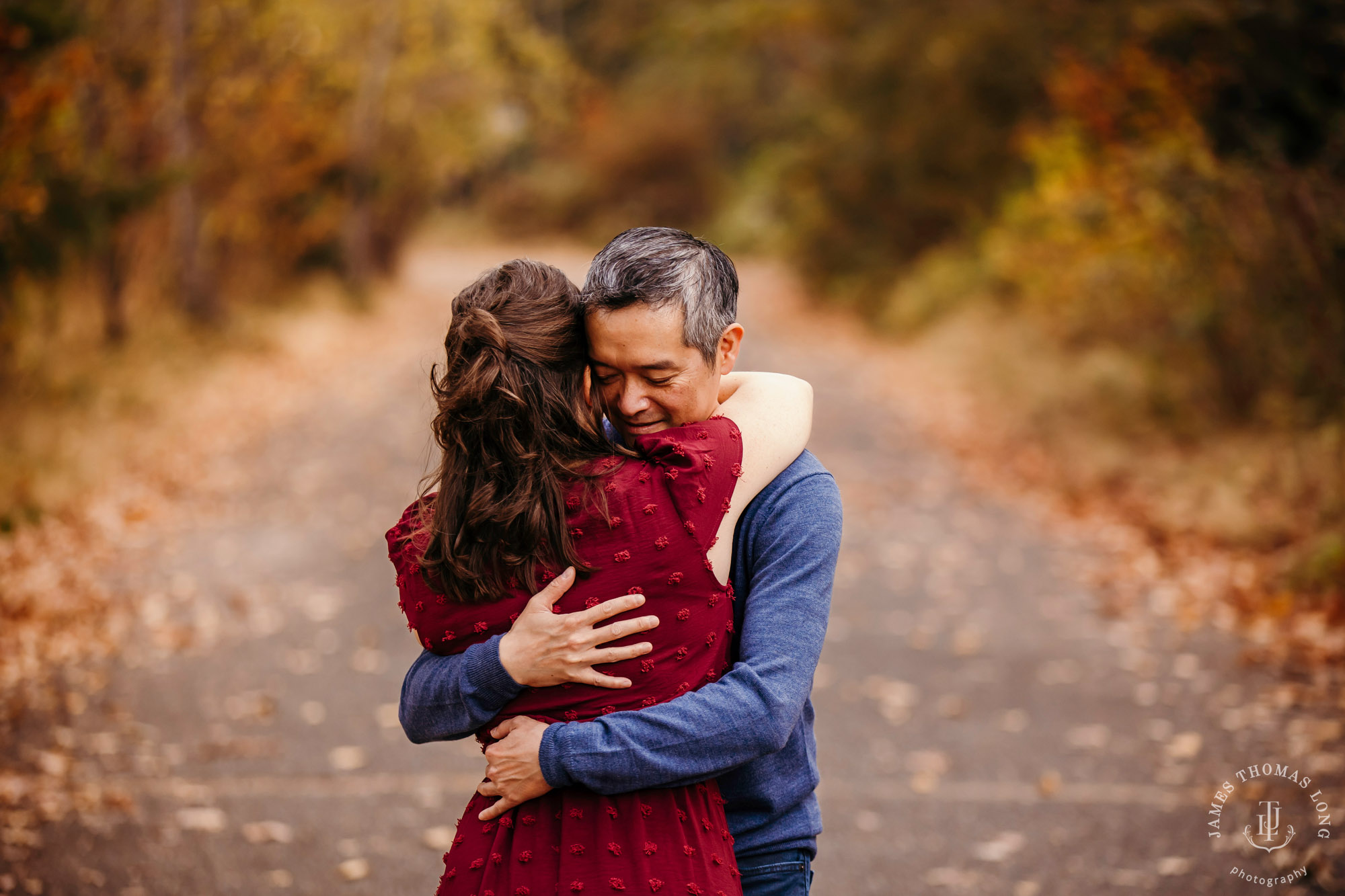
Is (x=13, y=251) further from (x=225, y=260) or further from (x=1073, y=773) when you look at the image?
(x=225, y=260)

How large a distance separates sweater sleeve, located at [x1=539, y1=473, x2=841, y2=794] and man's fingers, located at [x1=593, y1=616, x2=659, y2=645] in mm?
124

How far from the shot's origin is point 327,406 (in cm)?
1294

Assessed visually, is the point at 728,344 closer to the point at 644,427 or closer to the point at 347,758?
the point at 644,427

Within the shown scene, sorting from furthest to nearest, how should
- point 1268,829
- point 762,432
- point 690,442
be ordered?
1. point 1268,829
2. point 762,432
3. point 690,442

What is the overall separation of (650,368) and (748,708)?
593 mm

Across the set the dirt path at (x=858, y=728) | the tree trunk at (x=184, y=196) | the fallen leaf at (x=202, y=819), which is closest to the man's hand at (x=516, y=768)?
the dirt path at (x=858, y=728)

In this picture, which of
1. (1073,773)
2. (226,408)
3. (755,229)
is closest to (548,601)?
(1073,773)

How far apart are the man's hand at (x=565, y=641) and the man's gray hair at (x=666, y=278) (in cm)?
46

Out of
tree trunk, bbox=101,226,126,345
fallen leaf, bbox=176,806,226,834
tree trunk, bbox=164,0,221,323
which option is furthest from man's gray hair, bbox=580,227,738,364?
tree trunk, bbox=101,226,126,345

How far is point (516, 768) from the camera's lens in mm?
1778

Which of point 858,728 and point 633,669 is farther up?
point 858,728

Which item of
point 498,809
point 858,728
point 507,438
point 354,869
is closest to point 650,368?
point 507,438

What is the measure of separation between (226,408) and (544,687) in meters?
11.4

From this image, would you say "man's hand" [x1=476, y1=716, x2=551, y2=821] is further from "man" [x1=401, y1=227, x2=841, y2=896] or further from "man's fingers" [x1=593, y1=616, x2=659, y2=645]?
"man's fingers" [x1=593, y1=616, x2=659, y2=645]
